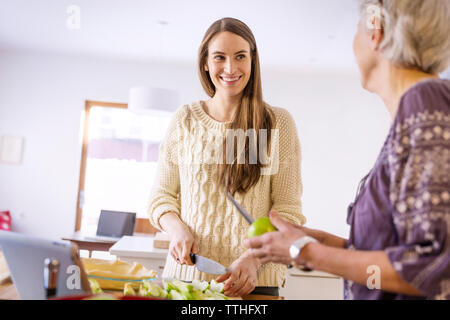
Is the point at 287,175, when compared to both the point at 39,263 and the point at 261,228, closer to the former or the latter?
the point at 261,228

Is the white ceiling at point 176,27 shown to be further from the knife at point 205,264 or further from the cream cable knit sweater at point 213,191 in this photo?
the knife at point 205,264

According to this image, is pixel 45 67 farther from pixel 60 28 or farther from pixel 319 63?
pixel 319 63

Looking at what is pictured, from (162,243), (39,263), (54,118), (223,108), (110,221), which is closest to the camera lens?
(39,263)

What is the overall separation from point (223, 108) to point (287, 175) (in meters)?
0.21

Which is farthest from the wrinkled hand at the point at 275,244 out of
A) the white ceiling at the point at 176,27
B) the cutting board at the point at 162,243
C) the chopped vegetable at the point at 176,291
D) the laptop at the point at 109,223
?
the cutting board at the point at 162,243

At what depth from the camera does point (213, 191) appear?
839 millimetres

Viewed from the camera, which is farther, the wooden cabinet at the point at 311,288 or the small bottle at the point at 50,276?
the wooden cabinet at the point at 311,288

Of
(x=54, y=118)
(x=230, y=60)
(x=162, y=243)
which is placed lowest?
(x=162, y=243)

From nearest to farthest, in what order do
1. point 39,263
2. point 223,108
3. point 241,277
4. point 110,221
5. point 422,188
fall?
point 422,188, point 39,263, point 241,277, point 223,108, point 110,221

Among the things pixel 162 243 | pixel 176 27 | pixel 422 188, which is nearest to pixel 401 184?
pixel 422 188

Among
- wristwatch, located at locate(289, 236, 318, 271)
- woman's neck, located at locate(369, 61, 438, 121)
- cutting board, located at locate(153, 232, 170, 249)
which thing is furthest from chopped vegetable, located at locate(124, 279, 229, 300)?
cutting board, located at locate(153, 232, 170, 249)

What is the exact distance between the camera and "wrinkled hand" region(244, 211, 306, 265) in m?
0.44

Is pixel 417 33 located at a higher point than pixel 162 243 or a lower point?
higher

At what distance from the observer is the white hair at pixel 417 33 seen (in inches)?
17.9
